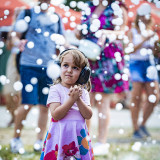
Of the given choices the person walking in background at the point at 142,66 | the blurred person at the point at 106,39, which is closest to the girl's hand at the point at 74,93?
the blurred person at the point at 106,39

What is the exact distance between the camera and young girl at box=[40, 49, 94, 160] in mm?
1160

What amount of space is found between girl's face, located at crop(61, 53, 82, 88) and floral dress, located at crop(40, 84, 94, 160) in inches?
1.7

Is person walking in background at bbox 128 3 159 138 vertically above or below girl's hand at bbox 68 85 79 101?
below

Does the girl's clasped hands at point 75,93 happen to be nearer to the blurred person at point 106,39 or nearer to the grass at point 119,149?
the blurred person at point 106,39

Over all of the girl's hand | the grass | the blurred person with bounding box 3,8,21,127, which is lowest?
the grass

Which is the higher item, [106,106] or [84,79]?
[84,79]

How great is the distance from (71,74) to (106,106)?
0.69 metres

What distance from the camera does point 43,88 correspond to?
1614 mm

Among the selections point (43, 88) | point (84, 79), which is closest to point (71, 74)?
point (84, 79)

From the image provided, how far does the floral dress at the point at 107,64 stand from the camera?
1.67 m

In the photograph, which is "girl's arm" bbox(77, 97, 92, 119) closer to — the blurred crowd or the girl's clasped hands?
the girl's clasped hands

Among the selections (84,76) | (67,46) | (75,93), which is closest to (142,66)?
(67,46)

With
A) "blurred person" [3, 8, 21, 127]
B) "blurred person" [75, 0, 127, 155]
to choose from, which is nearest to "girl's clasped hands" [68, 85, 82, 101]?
"blurred person" [75, 0, 127, 155]

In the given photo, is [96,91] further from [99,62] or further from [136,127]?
[136,127]
